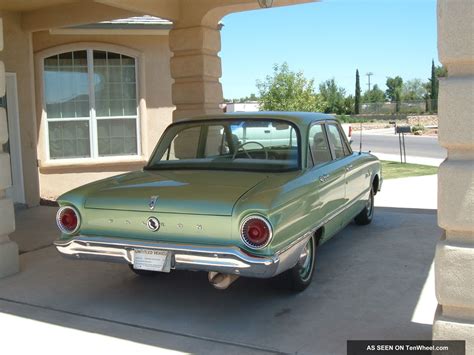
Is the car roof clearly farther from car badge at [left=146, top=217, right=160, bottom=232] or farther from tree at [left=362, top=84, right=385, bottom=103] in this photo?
tree at [left=362, top=84, right=385, bottom=103]

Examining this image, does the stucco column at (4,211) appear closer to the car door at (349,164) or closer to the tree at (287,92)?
the car door at (349,164)

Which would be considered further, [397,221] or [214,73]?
[214,73]

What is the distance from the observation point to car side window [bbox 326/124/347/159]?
6148 millimetres

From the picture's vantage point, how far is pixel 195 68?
27.8 feet

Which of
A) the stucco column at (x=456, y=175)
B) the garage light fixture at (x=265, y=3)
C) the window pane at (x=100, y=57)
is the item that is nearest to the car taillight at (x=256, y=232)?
the stucco column at (x=456, y=175)

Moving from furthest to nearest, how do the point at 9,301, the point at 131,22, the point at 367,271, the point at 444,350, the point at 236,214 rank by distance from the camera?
1. the point at 131,22
2. the point at 367,271
3. the point at 9,301
4. the point at 236,214
5. the point at 444,350

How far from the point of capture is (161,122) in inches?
463

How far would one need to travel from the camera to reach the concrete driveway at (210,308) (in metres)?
4.04

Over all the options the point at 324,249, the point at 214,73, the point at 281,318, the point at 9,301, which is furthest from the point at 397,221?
the point at 9,301

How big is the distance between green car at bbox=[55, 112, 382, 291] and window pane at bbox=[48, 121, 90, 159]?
584 centimetres

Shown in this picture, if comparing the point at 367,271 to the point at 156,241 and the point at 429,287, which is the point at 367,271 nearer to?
the point at 429,287

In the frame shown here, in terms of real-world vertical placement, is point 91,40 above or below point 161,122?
above

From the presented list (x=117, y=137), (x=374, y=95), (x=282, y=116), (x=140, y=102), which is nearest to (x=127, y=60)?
(x=140, y=102)

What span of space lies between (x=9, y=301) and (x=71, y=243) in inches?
37.9
